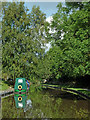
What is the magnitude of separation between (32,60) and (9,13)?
27.4 feet

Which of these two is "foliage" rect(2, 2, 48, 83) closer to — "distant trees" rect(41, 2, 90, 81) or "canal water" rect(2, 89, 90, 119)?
"distant trees" rect(41, 2, 90, 81)

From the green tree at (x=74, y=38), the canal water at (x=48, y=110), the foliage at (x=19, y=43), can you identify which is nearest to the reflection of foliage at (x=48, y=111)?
the canal water at (x=48, y=110)

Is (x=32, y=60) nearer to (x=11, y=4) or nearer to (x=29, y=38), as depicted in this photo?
(x=29, y=38)

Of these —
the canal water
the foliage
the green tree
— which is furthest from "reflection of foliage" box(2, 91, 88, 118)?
the foliage

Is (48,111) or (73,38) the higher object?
(73,38)

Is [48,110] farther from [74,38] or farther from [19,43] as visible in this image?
[19,43]

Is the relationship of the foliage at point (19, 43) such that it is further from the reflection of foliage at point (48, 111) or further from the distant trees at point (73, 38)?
the reflection of foliage at point (48, 111)

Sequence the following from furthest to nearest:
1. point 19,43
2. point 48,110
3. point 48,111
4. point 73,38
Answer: point 19,43 → point 73,38 → point 48,110 → point 48,111

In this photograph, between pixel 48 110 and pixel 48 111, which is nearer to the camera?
pixel 48 111

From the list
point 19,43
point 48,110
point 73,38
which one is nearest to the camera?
point 48,110

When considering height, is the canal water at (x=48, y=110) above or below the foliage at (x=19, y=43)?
below

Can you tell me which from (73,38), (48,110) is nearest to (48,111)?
(48,110)

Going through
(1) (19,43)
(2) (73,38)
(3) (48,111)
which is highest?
(1) (19,43)

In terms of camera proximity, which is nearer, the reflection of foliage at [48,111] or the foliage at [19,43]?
the reflection of foliage at [48,111]
